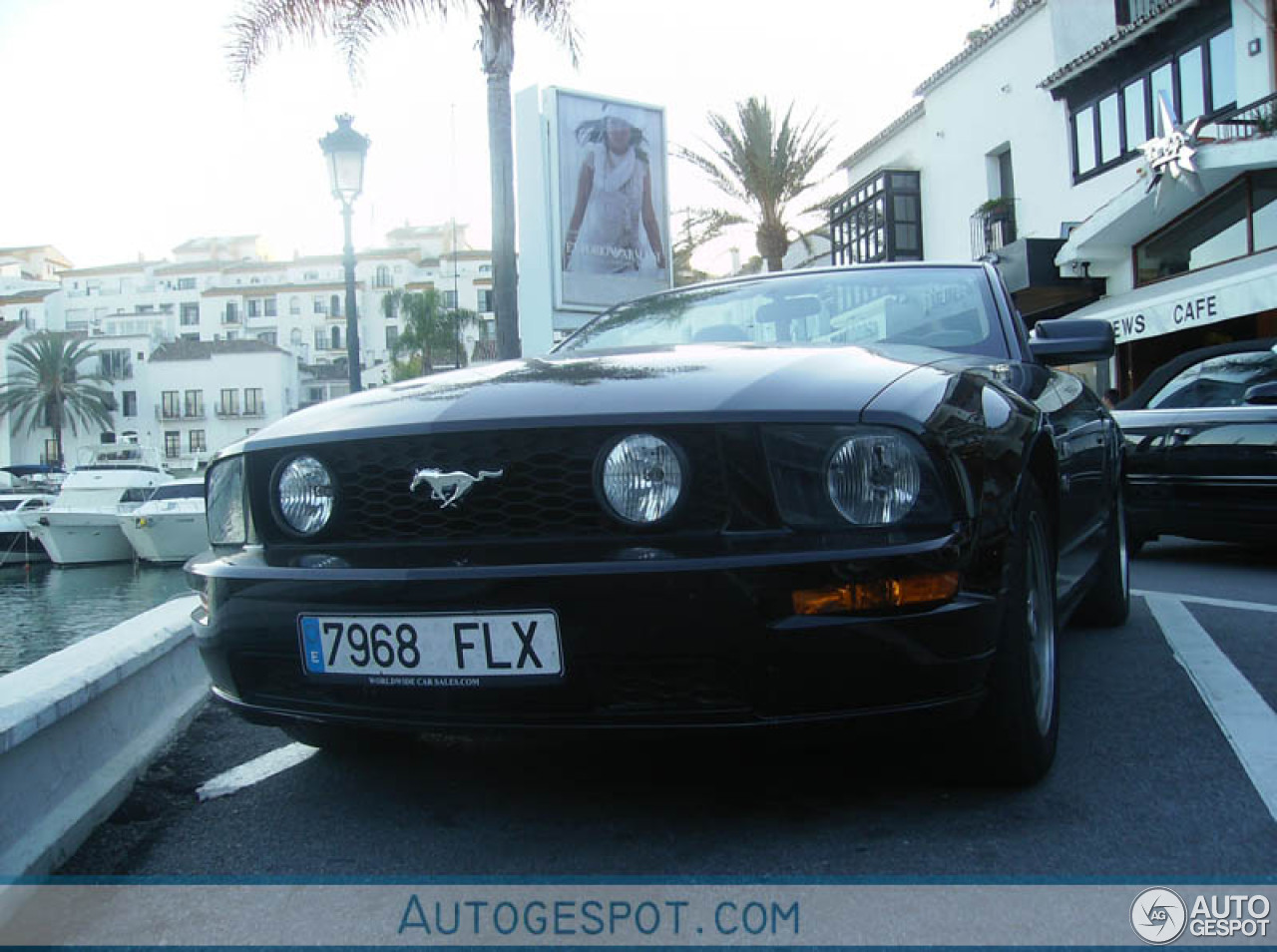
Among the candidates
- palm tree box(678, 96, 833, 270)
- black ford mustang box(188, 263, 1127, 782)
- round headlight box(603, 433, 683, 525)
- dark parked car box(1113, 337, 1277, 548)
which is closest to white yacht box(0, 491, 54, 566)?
palm tree box(678, 96, 833, 270)

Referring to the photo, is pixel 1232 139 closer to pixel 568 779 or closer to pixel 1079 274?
pixel 1079 274

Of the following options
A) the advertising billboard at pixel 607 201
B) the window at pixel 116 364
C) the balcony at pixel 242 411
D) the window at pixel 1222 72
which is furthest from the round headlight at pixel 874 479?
the window at pixel 116 364

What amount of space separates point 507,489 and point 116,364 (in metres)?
83.5

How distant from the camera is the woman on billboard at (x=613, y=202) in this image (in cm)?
1500

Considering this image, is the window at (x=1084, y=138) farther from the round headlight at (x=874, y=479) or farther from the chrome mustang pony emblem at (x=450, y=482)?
the chrome mustang pony emblem at (x=450, y=482)

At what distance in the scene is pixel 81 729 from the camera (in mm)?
2633

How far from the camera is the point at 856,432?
6.72 feet

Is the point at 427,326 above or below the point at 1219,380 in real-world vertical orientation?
above

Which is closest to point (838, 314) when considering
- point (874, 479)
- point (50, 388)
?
point (874, 479)

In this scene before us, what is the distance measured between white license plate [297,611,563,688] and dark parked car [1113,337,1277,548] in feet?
16.7

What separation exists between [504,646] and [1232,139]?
15.8 m

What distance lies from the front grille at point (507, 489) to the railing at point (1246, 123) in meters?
15.3

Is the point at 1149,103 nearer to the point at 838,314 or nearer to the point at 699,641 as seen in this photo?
the point at 838,314

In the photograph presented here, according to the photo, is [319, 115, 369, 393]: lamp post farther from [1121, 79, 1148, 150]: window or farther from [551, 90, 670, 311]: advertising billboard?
[1121, 79, 1148, 150]: window
